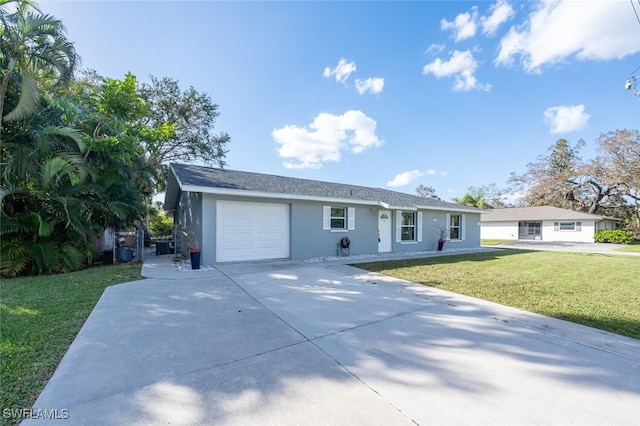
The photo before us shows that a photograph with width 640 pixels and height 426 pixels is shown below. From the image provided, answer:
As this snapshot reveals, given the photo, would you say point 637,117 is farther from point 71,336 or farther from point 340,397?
point 71,336

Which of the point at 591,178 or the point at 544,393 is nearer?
the point at 544,393

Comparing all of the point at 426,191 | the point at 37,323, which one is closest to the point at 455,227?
the point at 37,323

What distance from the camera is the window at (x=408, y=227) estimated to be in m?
14.1

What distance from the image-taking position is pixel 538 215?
29.1m

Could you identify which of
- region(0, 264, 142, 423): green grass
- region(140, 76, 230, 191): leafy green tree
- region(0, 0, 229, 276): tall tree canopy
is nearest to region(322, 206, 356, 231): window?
region(0, 264, 142, 423): green grass

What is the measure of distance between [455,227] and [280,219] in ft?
→ 38.2

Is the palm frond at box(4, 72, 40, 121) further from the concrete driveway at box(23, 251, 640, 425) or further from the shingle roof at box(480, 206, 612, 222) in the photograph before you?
the shingle roof at box(480, 206, 612, 222)

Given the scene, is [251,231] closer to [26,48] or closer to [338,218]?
[338,218]

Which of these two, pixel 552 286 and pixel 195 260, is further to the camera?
pixel 195 260

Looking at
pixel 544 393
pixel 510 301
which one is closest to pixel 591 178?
pixel 510 301

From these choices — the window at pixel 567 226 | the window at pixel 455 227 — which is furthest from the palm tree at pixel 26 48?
the window at pixel 567 226

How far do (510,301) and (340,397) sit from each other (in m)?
4.67

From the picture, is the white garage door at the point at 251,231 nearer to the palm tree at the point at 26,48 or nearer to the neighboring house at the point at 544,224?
the palm tree at the point at 26,48

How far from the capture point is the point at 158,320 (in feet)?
13.1
